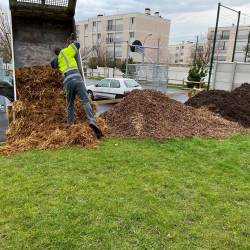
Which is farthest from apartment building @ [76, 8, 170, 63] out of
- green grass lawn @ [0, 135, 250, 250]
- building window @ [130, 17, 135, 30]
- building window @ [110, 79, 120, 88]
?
green grass lawn @ [0, 135, 250, 250]

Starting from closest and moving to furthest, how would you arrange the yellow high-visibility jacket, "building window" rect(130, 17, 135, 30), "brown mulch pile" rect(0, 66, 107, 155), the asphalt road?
"brown mulch pile" rect(0, 66, 107, 155), the yellow high-visibility jacket, the asphalt road, "building window" rect(130, 17, 135, 30)

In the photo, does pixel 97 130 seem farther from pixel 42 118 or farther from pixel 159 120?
pixel 159 120

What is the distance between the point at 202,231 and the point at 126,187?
54.9 inches

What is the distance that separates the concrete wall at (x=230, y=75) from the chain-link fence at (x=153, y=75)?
10.7ft

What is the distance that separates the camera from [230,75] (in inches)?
642

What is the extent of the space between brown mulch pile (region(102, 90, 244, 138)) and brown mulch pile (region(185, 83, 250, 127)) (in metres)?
0.62

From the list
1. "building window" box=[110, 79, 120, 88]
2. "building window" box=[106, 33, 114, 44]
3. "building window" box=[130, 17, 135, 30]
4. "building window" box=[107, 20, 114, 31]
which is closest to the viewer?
"building window" box=[110, 79, 120, 88]

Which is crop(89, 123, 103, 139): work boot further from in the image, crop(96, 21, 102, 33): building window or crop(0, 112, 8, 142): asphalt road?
crop(96, 21, 102, 33): building window

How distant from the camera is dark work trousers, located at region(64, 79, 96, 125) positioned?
6.60 meters

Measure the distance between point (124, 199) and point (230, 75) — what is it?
14.1m

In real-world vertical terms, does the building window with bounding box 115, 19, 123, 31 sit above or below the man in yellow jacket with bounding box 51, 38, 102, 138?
above

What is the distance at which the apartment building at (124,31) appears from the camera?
220 feet

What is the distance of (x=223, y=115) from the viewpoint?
1002 cm

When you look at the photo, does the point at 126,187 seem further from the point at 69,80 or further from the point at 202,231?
the point at 69,80
